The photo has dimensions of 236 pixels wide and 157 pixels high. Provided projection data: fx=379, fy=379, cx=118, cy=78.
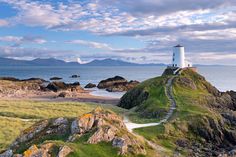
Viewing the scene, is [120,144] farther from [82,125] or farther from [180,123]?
[180,123]

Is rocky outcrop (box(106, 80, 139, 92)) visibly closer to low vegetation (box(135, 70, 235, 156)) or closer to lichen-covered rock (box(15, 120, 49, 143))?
low vegetation (box(135, 70, 235, 156))

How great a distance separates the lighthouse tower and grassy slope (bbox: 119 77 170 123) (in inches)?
519

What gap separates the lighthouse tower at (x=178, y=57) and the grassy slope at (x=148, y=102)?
13.2m

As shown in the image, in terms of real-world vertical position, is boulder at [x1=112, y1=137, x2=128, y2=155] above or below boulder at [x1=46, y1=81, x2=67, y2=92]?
above

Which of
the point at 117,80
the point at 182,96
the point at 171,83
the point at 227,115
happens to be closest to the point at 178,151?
the point at 227,115

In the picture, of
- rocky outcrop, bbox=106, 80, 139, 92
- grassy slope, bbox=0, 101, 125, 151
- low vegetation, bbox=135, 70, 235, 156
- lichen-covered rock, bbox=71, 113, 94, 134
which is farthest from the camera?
rocky outcrop, bbox=106, 80, 139, 92

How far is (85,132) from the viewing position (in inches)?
1379

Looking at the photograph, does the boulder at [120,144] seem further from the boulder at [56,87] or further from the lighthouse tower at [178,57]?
the boulder at [56,87]

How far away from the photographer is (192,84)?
87188 mm

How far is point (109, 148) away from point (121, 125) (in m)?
7.66

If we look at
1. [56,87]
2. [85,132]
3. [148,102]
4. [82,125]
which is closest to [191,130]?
[148,102]

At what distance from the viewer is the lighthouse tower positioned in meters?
102

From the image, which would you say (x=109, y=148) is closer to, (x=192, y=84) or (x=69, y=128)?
(x=69, y=128)

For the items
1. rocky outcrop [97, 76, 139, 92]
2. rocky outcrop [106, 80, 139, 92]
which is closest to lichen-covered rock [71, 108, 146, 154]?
rocky outcrop [106, 80, 139, 92]
